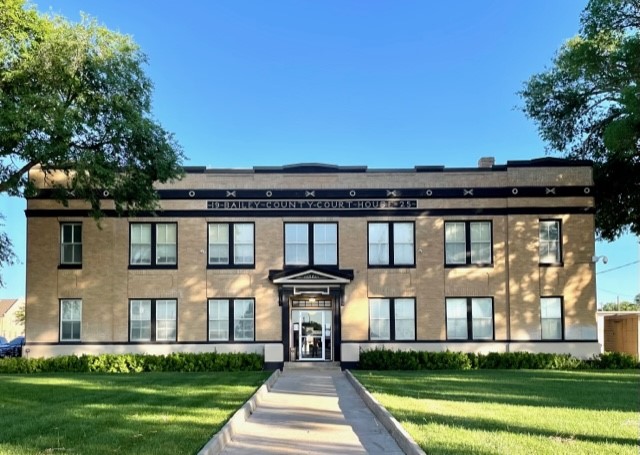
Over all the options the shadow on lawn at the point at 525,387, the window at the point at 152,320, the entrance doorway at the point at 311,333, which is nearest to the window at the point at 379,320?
the entrance doorway at the point at 311,333

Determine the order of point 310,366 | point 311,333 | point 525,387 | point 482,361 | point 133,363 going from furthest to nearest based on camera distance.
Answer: point 311,333, point 310,366, point 482,361, point 133,363, point 525,387

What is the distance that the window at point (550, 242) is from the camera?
32.9 meters

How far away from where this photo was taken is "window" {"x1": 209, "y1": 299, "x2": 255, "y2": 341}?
32625mm

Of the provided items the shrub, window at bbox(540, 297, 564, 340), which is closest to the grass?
window at bbox(540, 297, 564, 340)

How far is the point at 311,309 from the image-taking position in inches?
1315

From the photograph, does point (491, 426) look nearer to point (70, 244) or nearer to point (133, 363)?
point (133, 363)

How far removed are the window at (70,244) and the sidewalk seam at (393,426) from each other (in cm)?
1801

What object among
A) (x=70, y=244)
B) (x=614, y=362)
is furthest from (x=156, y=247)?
(x=614, y=362)

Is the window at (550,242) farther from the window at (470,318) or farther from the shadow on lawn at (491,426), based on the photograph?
the shadow on lawn at (491,426)

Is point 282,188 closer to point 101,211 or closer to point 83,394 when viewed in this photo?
point 101,211

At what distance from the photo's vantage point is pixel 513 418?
44.9ft

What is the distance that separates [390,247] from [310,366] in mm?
6222

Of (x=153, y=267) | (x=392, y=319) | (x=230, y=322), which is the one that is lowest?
(x=230, y=322)

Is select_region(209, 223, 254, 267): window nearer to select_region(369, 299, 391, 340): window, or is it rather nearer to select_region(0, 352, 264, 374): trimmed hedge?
select_region(0, 352, 264, 374): trimmed hedge
